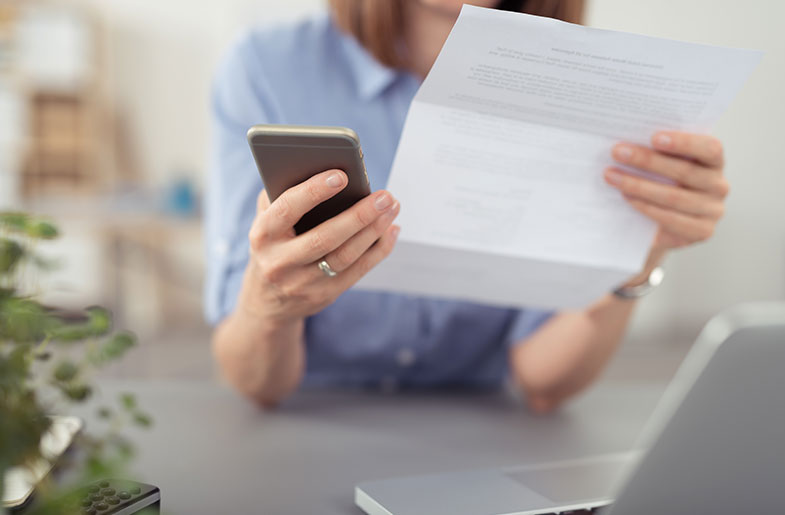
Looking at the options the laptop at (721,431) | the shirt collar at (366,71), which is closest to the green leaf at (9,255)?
the laptop at (721,431)

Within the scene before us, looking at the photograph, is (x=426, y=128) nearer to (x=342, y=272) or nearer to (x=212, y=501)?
(x=342, y=272)

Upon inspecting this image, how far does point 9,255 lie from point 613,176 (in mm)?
548

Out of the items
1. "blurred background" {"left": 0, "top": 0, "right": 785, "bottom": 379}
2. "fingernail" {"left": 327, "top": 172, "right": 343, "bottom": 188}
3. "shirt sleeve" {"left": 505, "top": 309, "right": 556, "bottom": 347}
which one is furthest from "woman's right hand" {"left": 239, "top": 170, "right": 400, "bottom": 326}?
"blurred background" {"left": 0, "top": 0, "right": 785, "bottom": 379}

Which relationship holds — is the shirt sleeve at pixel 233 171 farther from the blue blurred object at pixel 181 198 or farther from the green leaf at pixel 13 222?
the blue blurred object at pixel 181 198

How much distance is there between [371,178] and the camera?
983mm

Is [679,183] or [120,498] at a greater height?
[679,183]

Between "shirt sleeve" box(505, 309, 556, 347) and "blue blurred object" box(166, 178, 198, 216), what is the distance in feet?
9.63

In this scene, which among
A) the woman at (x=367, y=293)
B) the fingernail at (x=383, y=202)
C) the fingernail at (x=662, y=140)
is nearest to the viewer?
the fingernail at (x=383, y=202)

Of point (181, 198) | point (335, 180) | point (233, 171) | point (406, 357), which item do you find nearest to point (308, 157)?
point (335, 180)

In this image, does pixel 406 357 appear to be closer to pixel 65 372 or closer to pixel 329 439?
pixel 329 439

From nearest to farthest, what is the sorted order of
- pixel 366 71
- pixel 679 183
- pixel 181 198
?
1. pixel 679 183
2. pixel 366 71
3. pixel 181 198

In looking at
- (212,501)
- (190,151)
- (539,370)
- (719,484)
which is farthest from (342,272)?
(190,151)

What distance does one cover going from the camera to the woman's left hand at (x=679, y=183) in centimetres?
74

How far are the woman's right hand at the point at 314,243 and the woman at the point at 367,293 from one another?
12 centimetres
